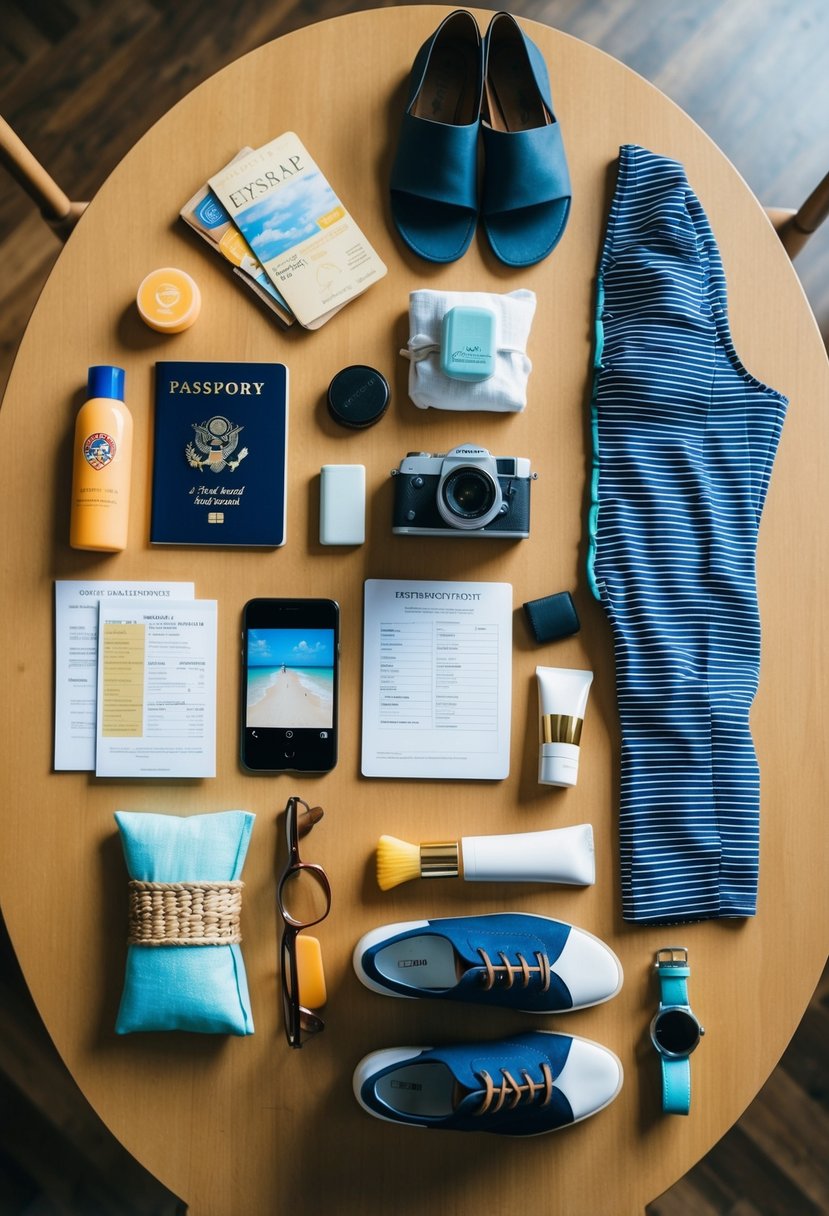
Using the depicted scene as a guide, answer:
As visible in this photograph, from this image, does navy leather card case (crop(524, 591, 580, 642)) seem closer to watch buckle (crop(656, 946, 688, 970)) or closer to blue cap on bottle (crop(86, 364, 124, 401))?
watch buckle (crop(656, 946, 688, 970))

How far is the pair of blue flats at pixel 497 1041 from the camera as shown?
89 centimetres

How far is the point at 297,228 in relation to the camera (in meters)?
1.00

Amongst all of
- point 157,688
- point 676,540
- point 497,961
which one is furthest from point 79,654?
point 676,540

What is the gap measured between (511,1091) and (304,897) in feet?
0.95

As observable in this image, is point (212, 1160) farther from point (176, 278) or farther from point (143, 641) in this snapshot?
point (176, 278)

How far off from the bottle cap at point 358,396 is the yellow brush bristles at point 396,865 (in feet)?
1.57

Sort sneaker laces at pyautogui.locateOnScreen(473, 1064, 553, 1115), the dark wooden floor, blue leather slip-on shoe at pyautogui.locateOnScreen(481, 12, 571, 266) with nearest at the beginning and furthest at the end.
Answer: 1. sneaker laces at pyautogui.locateOnScreen(473, 1064, 553, 1115)
2. blue leather slip-on shoe at pyautogui.locateOnScreen(481, 12, 571, 266)
3. the dark wooden floor

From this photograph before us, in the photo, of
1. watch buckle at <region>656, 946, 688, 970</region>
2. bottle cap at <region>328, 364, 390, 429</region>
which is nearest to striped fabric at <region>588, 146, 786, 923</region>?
watch buckle at <region>656, 946, 688, 970</region>

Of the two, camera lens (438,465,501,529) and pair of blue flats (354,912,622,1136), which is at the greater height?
camera lens (438,465,501,529)

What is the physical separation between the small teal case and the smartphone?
0.99 ft

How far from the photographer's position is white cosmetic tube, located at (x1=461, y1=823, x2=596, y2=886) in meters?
0.95

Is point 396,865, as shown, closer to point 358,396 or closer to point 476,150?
point 358,396

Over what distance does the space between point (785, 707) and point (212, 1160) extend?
0.79 meters

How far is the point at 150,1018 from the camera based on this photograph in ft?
2.95
